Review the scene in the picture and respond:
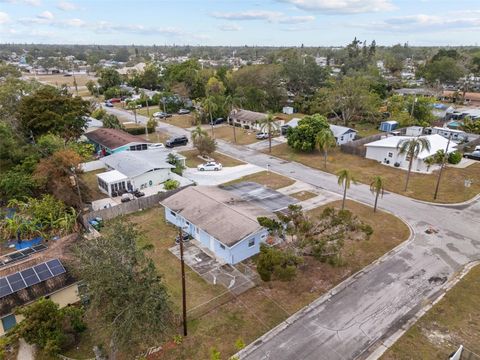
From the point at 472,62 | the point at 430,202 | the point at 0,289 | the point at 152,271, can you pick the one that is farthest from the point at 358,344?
the point at 472,62

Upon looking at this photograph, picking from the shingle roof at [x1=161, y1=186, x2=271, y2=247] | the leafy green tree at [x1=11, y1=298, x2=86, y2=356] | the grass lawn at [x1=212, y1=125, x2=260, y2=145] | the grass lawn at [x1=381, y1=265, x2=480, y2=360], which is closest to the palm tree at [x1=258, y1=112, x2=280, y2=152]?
the grass lawn at [x1=212, y1=125, x2=260, y2=145]

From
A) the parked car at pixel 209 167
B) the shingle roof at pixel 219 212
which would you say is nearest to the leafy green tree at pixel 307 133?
the parked car at pixel 209 167

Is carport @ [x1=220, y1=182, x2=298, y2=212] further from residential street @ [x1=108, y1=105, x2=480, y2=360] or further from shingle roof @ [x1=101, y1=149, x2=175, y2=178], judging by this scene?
shingle roof @ [x1=101, y1=149, x2=175, y2=178]

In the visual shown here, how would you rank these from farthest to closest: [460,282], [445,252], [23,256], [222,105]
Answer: [222,105] < [445,252] < [23,256] < [460,282]

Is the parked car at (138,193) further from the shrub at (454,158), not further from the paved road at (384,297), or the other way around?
the shrub at (454,158)

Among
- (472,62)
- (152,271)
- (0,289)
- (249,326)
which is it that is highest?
(472,62)

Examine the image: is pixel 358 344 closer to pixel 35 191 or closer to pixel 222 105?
pixel 35 191
